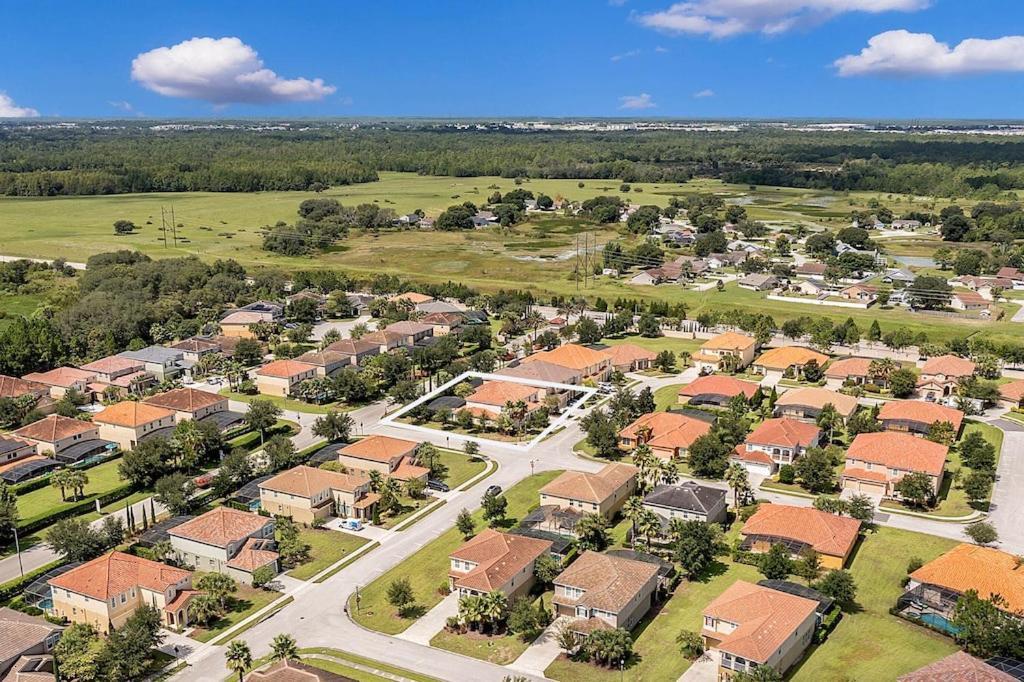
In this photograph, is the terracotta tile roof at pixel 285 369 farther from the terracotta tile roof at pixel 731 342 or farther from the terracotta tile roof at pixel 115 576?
the terracotta tile roof at pixel 731 342

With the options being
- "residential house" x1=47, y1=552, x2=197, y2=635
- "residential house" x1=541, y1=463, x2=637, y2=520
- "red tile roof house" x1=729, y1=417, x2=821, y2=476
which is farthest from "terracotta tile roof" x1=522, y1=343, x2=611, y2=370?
"residential house" x1=47, y1=552, x2=197, y2=635

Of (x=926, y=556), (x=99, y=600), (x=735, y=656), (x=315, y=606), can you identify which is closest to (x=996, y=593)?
(x=926, y=556)

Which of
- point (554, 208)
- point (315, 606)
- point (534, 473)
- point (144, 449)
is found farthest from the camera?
point (554, 208)

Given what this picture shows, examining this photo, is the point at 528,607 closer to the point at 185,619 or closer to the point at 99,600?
the point at 185,619

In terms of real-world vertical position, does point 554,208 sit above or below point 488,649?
above

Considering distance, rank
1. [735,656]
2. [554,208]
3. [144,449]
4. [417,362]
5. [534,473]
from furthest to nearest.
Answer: [554,208]
[417,362]
[534,473]
[144,449]
[735,656]

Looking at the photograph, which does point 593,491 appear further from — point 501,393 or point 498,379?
point 498,379

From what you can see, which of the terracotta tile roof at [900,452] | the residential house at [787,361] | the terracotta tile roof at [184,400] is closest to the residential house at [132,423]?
the terracotta tile roof at [184,400]
